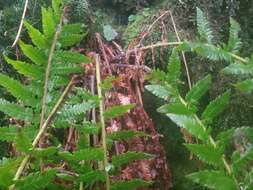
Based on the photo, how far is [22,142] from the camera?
0.89 m

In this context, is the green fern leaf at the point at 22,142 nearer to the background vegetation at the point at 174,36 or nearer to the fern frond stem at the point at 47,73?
the fern frond stem at the point at 47,73

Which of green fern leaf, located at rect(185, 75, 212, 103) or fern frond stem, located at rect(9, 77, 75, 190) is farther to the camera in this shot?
green fern leaf, located at rect(185, 75, 212, 103)

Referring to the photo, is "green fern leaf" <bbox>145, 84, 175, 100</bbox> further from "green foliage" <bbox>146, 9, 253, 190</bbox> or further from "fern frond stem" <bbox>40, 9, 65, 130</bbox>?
"fern frond stem" <bbox>40, 9, 65, 130</bbox>

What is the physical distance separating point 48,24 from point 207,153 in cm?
49

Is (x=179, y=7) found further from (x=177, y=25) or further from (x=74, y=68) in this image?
(x=74, y=68)

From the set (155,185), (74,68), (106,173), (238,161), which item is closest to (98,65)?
(74,68)

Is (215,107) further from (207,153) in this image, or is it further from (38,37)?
(38,37)

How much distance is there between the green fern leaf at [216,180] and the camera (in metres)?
0.89

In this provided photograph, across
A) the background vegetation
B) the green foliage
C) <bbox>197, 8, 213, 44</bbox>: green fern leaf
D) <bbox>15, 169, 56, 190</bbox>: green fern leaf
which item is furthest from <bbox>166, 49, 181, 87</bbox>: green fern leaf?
the background vegetation

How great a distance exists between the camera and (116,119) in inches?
55.6

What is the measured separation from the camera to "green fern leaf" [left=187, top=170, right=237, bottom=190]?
89cm

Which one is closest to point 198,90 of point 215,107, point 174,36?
point 215,107

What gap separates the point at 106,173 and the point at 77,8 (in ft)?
3.28

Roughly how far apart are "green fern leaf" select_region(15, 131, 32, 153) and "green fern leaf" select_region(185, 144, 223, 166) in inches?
12.4
